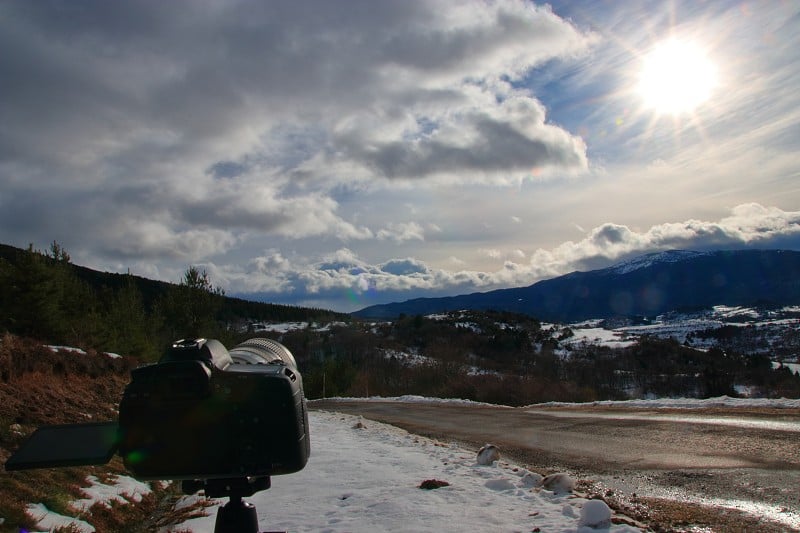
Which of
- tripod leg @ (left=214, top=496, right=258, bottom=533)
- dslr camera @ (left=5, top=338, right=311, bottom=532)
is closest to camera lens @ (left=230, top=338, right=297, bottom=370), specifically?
dslr camera @ (left=5, top=338, right=311, bottom=532)

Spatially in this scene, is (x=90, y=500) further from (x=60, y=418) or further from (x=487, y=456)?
(x=487, y=456)

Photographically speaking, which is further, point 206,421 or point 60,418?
point 60,418

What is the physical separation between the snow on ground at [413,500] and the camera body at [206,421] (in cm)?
435

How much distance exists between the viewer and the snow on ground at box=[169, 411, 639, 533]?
5.95m

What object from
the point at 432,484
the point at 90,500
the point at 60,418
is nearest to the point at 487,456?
the point at 432,484

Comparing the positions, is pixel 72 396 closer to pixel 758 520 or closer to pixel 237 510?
pixel 237 510

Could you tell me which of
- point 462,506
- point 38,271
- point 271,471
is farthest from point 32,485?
point 38,271

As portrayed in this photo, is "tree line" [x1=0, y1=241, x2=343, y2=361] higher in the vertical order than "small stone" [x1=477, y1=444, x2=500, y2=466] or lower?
higher

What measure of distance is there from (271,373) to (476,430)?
1398cm

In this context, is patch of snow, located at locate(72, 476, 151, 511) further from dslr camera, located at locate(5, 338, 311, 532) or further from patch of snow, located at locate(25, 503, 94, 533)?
dslr camera, located at locate(5, 338, 311, 532)

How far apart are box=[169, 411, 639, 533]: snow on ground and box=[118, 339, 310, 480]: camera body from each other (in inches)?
171

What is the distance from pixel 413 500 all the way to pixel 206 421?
18.5 feet

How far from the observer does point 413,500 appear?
6996 millimetres

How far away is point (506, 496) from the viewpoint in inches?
283
